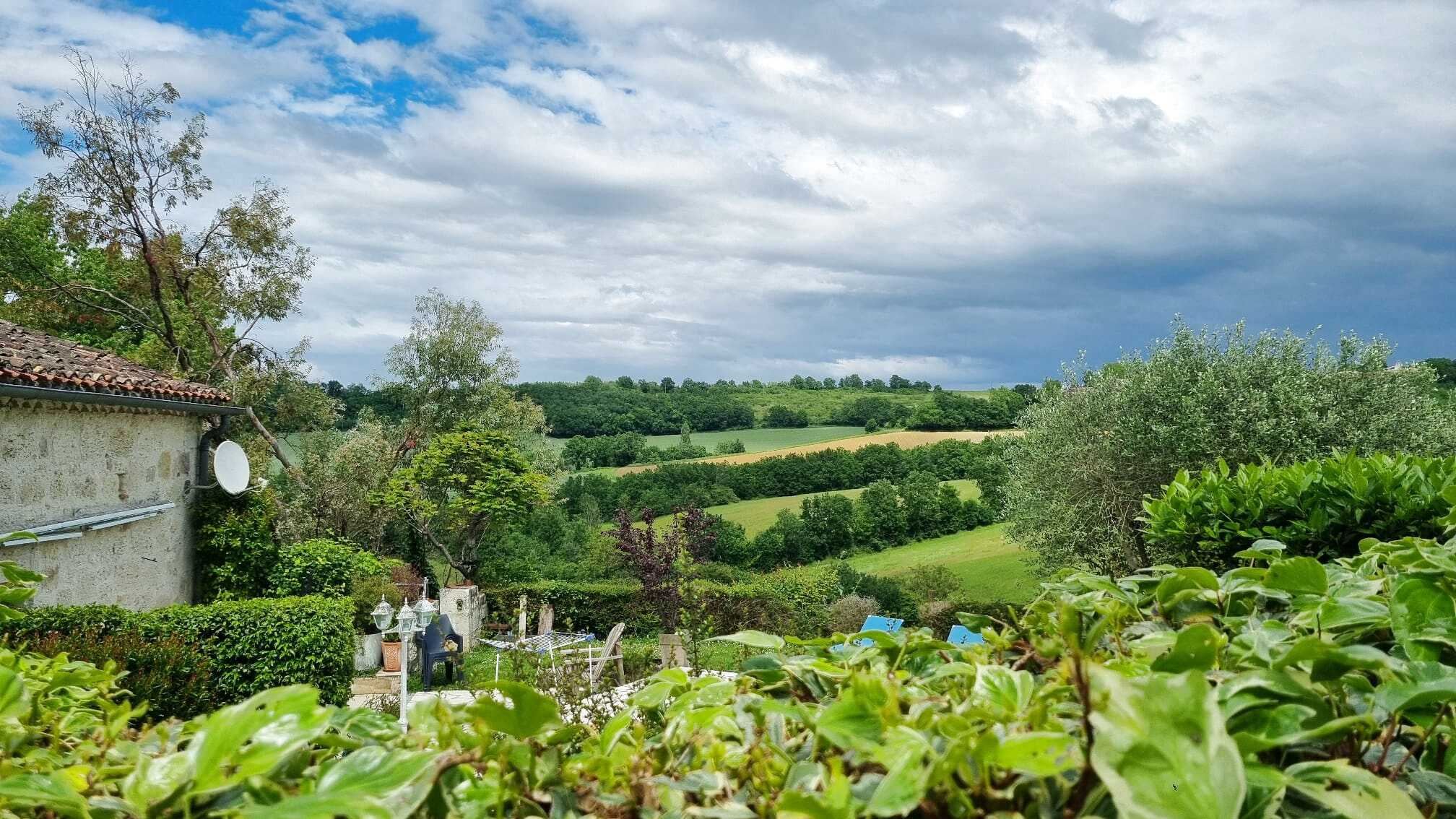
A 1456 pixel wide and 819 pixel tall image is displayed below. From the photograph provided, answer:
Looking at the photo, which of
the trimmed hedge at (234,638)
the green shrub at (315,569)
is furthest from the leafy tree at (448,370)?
the trimmed hedge at (234,638)

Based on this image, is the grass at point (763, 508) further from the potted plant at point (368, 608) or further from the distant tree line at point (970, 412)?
the potted plant at point (368, 608)

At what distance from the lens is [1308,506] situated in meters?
5.59

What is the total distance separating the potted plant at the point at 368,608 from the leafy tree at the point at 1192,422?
10.8 metres

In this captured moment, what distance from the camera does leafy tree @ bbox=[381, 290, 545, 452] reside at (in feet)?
79.4

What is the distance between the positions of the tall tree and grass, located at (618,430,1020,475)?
17256 mm

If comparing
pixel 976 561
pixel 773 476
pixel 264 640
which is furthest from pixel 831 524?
pixel 264 640

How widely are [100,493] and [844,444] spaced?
3112 centimetres

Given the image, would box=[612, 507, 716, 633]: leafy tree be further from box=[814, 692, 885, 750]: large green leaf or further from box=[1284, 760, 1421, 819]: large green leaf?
box=[1284, 760, 1421, 819]: large green leaf

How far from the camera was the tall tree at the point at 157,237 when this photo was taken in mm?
18000

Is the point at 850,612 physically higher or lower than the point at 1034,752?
lower

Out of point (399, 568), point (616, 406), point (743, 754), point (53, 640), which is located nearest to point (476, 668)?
point (399, 568)

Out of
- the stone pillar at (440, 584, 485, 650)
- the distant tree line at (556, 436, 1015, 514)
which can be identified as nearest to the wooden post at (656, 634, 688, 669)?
the stone pillar at (440, 584, 485, 650)

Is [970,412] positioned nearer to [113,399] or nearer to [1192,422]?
[1192,422]

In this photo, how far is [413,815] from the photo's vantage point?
28.3 inches
